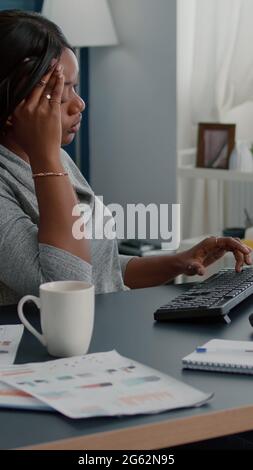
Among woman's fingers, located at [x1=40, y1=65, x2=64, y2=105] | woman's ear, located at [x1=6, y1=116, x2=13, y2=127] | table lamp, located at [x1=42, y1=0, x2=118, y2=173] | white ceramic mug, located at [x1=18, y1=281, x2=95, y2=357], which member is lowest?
white ceramic mug, located at [x1=18, y1=281, x2=95, y2=357]

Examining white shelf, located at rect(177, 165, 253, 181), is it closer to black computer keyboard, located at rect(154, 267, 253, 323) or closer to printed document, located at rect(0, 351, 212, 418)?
black computer keyboard, located at rect(154, 267, 253, 323)

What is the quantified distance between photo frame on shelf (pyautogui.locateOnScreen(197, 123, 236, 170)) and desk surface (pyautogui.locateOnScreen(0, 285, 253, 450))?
2.34m

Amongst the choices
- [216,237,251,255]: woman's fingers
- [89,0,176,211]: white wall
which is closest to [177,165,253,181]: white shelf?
[89,0,176,211]: white wall

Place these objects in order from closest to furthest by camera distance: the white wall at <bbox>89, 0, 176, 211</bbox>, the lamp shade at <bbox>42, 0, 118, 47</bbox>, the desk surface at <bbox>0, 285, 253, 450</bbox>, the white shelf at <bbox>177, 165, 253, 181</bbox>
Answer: the desk surface at <bbox>0, 285, 253, 450</bbox>, the white shelf at <bbox>177, 165, 253, 181</bbox>, the lamp shade at <bbox>42, 0, 118, 47</bbox>, the white wall at <bbox>89, 0, 176, 211</bbox>

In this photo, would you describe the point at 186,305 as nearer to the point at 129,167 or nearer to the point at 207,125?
the point at 207,125

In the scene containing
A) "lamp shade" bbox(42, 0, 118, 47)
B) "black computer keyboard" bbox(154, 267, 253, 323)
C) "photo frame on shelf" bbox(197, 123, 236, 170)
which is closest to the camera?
"black computer keyboard" bbox(154, 267, 253, 323)

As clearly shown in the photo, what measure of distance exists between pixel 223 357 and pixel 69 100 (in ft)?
2.32

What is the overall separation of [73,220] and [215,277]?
0.34 metres

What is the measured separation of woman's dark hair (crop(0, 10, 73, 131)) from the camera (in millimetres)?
1812

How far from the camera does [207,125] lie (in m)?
4.05

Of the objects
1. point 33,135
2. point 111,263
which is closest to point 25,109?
point 33,135

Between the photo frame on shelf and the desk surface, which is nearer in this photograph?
the desk surface

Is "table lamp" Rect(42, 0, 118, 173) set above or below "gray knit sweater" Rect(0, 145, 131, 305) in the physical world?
above

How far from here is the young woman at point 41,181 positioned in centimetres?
171
